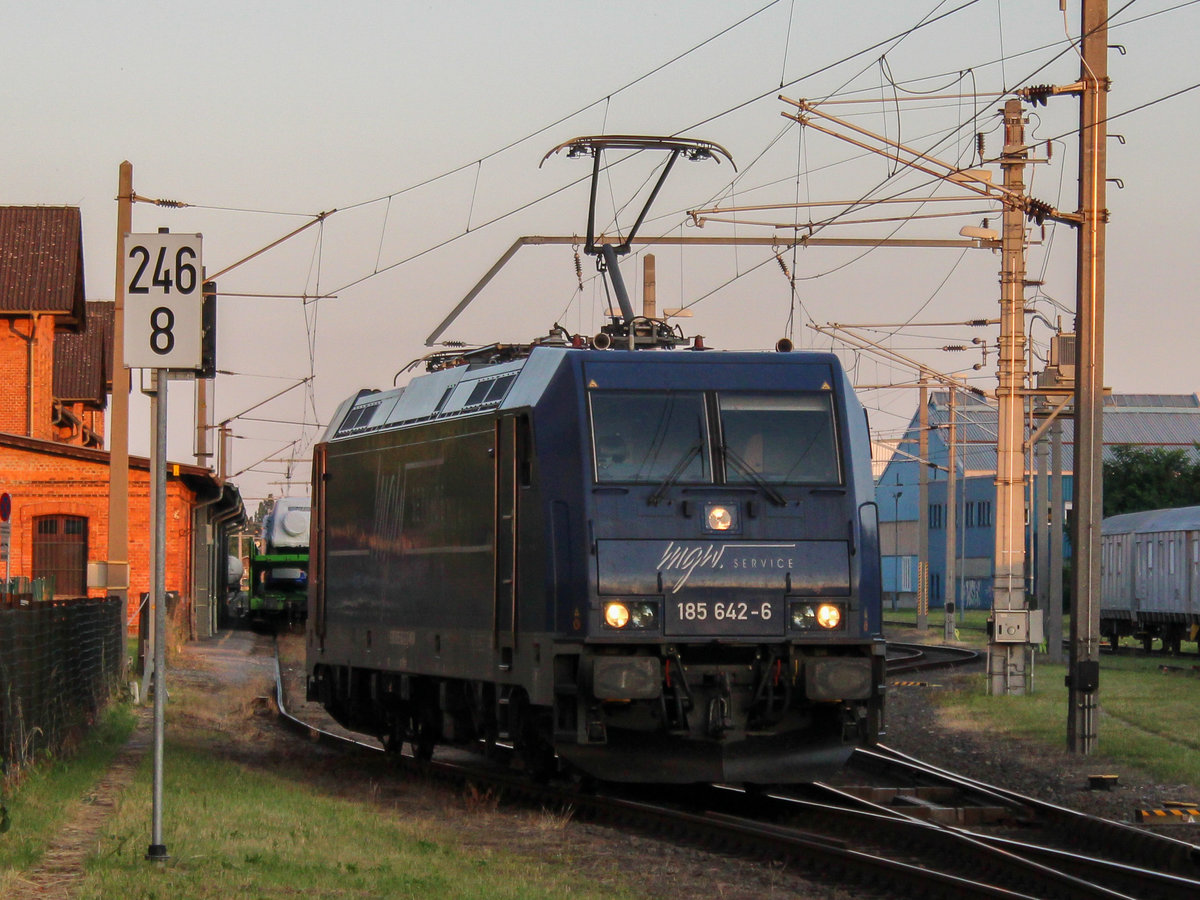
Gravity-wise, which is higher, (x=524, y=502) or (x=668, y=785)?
(x=524, y=502)

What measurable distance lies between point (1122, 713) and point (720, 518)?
444 inches

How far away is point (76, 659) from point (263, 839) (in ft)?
23.8

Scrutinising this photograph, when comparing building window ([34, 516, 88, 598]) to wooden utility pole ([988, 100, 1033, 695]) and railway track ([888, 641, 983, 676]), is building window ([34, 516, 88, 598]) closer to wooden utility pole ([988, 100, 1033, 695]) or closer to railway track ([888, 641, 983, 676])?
railway track ([888, 641, 983, 676])

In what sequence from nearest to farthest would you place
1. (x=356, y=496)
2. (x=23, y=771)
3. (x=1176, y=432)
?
1. (x=23, y=771)
2. (x=356, y=496)
3. (x=1176, y=432)

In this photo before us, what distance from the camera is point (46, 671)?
607 inches

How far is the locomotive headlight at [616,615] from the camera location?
483 inches

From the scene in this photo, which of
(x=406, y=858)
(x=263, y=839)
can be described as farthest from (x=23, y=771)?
(x=406, y=858)

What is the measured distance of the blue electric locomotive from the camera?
1241 centimetres

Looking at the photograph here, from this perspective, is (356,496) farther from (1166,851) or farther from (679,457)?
(1166,851)

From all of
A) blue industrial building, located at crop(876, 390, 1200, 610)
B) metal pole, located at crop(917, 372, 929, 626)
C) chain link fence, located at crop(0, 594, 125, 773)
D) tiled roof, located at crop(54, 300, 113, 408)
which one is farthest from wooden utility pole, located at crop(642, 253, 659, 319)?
A: blue industrial building, located at crop(876, 390, 1200, 610)

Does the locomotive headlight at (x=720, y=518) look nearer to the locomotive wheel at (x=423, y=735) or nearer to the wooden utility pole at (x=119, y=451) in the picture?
the locomotive wheel at (x=423, y=735)

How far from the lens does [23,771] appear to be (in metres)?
13.5

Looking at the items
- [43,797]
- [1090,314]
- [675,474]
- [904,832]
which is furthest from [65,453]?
[904,832]

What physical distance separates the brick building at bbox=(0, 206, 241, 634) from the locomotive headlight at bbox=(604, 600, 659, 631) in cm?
1010
